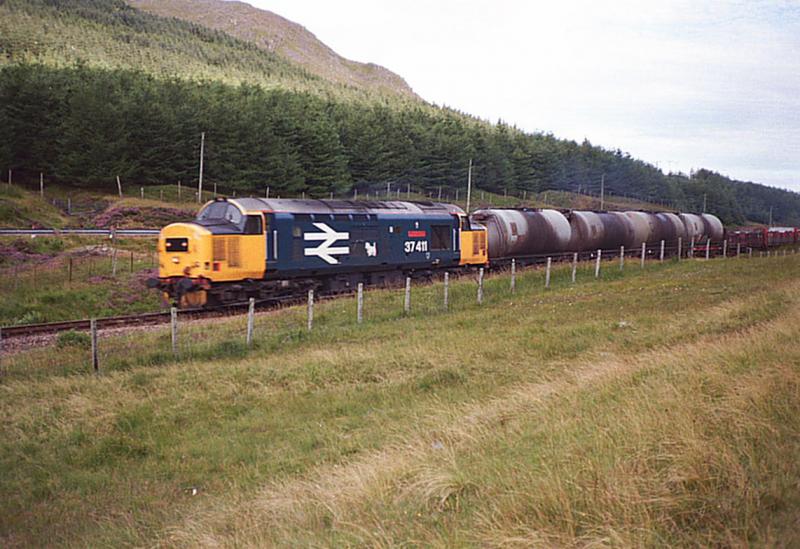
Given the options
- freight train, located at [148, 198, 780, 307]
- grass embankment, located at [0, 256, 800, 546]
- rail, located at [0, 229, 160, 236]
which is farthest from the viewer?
rail, located at [0, 229, 160, 236]

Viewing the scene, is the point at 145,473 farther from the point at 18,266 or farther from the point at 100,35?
the point at 100,35

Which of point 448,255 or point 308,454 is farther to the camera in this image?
point 448,255

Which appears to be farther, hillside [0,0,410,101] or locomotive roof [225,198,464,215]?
hillside [0,0,410,101]

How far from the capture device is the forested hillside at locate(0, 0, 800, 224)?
5850 centimetres

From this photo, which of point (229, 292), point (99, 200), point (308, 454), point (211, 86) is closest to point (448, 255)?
point (229, 292)

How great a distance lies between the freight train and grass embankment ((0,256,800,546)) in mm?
3567

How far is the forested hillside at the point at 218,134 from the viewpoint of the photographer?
5850 centimetres

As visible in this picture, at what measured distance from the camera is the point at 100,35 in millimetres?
123688

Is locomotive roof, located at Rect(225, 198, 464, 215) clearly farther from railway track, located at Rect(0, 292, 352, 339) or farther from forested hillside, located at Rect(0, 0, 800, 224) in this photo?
forested hillside, located at Rect(0, 0, 800, 224)

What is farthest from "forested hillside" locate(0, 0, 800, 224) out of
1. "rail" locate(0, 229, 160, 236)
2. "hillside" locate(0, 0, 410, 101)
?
"rail" locate(0, 229, 160, 236)

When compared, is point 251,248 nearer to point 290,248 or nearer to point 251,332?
point 290,248

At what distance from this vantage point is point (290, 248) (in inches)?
941

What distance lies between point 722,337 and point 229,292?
15571 millimetres

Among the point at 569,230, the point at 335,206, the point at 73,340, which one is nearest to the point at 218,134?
the point at 569,230
